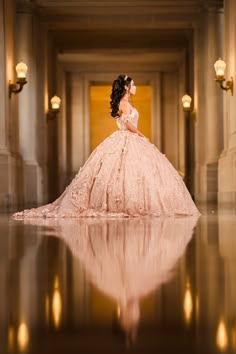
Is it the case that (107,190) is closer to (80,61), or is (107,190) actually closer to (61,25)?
(61,25)

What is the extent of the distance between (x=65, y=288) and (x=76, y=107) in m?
24.2

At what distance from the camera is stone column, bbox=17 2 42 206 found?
53.3 ft

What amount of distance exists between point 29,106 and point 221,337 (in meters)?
15.8

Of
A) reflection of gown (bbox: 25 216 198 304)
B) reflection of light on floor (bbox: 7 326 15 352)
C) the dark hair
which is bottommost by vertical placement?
reflection of gown (bbox: 25 216 198 304)

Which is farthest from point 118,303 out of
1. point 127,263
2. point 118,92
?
point 118,92

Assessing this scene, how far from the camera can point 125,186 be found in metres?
8.92

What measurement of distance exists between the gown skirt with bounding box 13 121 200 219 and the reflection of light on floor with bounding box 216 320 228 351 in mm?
7203

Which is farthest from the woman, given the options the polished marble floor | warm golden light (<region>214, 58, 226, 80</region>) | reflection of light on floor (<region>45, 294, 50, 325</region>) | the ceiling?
the ceiling

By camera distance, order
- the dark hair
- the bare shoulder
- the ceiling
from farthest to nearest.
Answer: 1. the ceiling
2. the dark hair
3. the bare shoulder

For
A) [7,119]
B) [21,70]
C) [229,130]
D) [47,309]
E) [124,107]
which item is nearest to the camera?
[47,309]

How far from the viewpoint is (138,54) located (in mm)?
22562

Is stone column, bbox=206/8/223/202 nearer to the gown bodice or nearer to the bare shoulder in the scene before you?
the gown bodice

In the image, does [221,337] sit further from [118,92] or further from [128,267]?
[118,92]

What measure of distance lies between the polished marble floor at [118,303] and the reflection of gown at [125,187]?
19.5 ft
